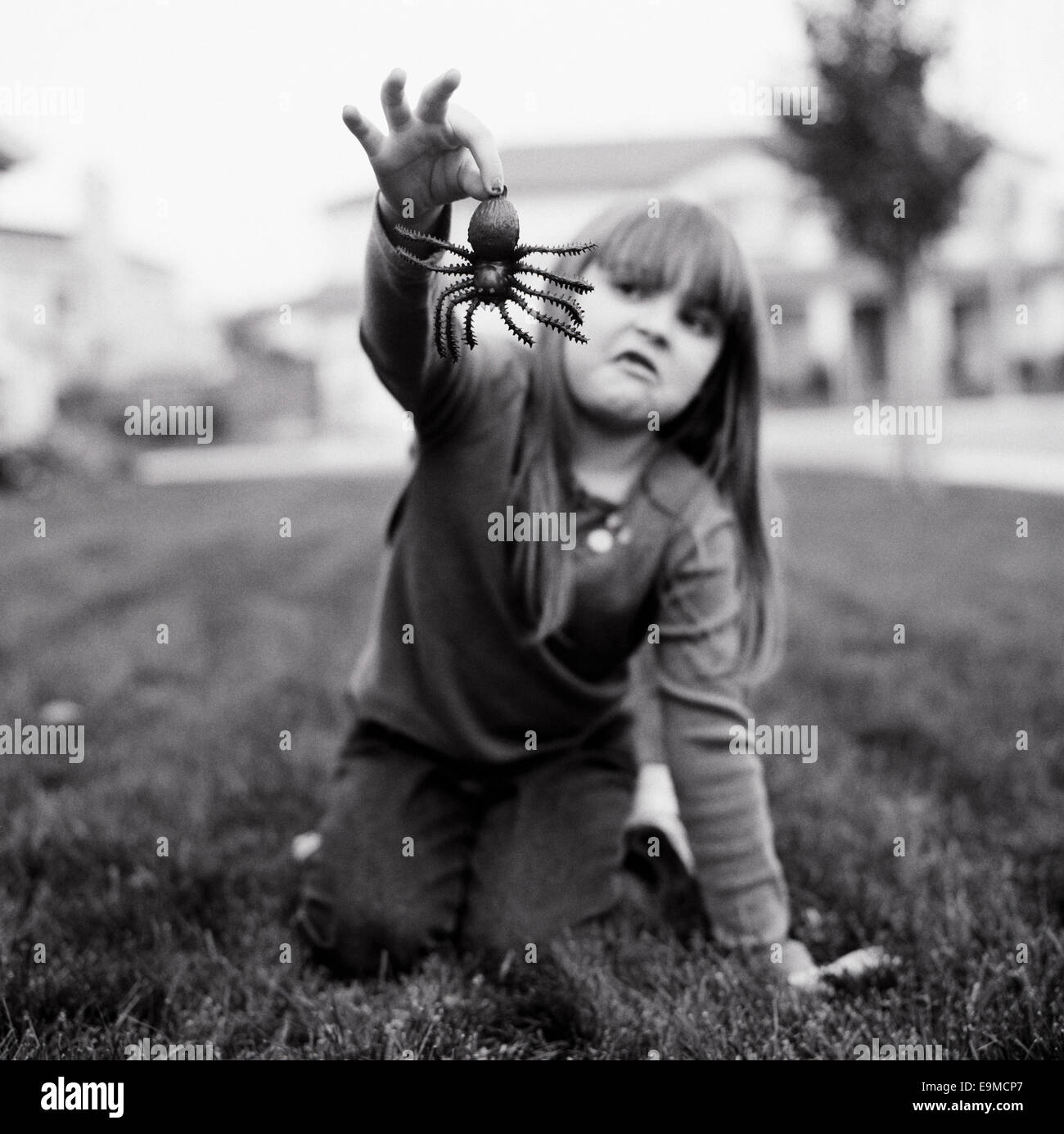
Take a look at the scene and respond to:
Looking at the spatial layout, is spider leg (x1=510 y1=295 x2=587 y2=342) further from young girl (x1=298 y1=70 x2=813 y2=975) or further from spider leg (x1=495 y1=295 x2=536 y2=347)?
young girl (x1=298 y1=70 x2=813 y2=975)

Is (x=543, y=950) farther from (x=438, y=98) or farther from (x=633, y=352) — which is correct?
(x=438, y=98)

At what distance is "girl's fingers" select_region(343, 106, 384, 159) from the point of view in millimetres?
1221

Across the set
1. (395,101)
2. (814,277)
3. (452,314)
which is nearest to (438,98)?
(395,101)

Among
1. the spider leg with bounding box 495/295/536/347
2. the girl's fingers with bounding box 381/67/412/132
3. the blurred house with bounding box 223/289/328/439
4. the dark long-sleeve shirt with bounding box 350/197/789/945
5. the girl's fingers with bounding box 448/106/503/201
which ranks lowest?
the dark long-sleeve shirt with bounding box 350/197/789/945

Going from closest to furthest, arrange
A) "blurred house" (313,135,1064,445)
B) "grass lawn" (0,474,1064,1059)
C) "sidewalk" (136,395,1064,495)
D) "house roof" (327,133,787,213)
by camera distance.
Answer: "grass lawn" (0,474,1064,1059)
"sidewalk" (136,395,1064,495)
"blurred house" (313,135,1064,445)
"house roof" (327,133,787,213)

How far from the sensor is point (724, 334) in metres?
2.01

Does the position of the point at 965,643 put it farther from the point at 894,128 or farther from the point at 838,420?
the point at 838,420

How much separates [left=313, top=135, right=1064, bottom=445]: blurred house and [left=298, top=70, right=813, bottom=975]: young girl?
22548 mm

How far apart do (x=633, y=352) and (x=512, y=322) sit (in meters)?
0.78

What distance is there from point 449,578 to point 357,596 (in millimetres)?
3239

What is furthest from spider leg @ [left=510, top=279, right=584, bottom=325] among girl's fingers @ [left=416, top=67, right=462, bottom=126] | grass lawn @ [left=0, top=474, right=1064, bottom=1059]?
grass lawn @ [left=0, top=474, right=1064, bottom=1059]

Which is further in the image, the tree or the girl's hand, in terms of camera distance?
the tree

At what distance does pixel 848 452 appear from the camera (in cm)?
1391

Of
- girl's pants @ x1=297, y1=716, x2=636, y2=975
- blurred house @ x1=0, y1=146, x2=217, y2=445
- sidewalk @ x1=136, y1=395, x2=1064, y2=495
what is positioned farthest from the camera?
blurred house @ x1=0, y1=146, x2=217, y2=445
